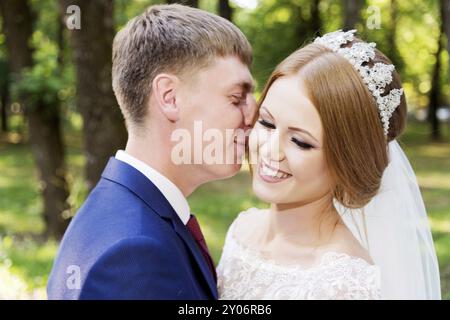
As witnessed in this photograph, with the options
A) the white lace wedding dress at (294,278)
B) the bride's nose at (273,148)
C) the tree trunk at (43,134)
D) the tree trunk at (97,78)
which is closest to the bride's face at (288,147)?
the bride's nose at (273,148)

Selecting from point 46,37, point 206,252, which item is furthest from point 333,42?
point 46,37

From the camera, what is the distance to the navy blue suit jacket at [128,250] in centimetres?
194

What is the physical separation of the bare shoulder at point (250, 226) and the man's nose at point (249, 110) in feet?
2.25

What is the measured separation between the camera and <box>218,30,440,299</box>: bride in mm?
2457

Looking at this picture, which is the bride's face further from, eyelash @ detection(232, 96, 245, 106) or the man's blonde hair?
the man's blonde hair

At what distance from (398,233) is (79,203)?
434 centimetres

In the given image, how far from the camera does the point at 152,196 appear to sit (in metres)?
→ 2.25

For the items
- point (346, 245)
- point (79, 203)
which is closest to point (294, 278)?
point (346, 245)

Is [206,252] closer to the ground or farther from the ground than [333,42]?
closer to the ground

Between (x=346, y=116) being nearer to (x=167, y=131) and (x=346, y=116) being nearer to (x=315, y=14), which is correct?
(x=167, y=131)
